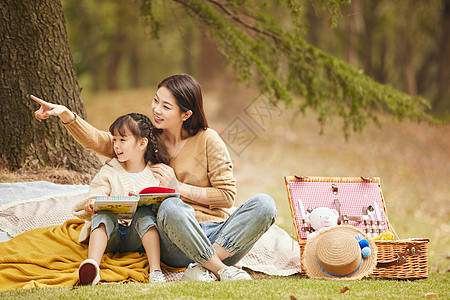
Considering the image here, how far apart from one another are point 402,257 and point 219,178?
1296mm

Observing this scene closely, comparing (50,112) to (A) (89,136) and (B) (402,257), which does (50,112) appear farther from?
(B) (402,257)

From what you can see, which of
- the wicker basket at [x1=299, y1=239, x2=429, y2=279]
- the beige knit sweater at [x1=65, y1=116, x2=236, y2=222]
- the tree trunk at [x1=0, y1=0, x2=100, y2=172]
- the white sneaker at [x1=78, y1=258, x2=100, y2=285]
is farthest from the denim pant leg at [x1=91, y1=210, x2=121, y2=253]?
the tree trunk at [x1=0, y1=0, x2=100, y2=172]

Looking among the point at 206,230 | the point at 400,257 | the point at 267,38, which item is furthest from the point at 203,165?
the point at 267,38

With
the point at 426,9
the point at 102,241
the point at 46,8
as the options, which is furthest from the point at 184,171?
the point at 426,9

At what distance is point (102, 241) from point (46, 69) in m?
2.13

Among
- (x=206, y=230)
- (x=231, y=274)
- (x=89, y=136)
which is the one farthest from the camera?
(x=89, y=136)

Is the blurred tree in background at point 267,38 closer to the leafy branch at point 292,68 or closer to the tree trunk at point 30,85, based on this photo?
the leafy branch at point 292,68

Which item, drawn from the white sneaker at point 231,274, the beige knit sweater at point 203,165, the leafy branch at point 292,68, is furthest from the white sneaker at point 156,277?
the leafy branch at point 292,68

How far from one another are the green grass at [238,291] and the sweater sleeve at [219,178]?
59 centimetres

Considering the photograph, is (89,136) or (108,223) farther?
(89,136)

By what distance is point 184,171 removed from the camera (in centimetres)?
328

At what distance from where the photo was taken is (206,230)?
3.13 m

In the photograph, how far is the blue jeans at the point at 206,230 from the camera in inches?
112

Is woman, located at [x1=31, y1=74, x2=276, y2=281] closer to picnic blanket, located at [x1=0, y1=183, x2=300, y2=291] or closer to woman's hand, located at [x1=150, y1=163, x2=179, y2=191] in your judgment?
woman's hand, located at [x1=150, y1=163, x2=179, y2=191]
